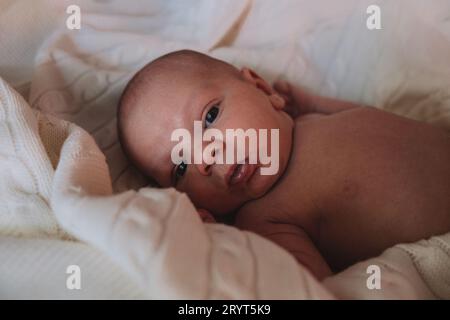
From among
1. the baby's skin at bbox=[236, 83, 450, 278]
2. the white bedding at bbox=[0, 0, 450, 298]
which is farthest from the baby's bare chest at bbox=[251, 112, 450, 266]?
the white bedding at bbox=[0, 0, 450, 298]

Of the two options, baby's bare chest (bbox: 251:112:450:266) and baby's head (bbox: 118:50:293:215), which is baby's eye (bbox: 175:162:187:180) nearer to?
baby's head (bbox: 118:50:293:215)

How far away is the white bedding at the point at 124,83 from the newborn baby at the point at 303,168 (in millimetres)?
113

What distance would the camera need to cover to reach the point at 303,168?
1.01m

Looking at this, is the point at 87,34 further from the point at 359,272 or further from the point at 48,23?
the point at 359,272

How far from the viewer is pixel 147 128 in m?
1.01

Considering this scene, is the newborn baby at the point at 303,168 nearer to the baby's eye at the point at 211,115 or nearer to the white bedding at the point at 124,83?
the baby's eye at the point at 211,115

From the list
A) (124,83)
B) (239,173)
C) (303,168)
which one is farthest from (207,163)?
(124,83)

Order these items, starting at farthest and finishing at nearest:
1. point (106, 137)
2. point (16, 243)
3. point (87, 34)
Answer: point (87, 34) → point (106, 137) → point (16, 243)

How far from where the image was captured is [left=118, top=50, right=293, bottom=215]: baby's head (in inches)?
38.8

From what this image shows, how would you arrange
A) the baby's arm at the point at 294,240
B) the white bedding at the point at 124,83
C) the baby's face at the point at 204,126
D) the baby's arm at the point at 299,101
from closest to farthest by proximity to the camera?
the white bedding at the point at 124,83
the baby's arm at the point at 294,240
the baby's face at the point at 204,126
the baby's arm at the point at 299,101

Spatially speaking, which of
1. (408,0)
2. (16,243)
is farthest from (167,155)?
(408,0)

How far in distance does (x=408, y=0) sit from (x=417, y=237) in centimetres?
53

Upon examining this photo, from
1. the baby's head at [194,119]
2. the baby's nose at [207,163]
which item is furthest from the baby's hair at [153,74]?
the baby's nose at [207,163]

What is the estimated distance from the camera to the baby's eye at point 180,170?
1.02 metres
